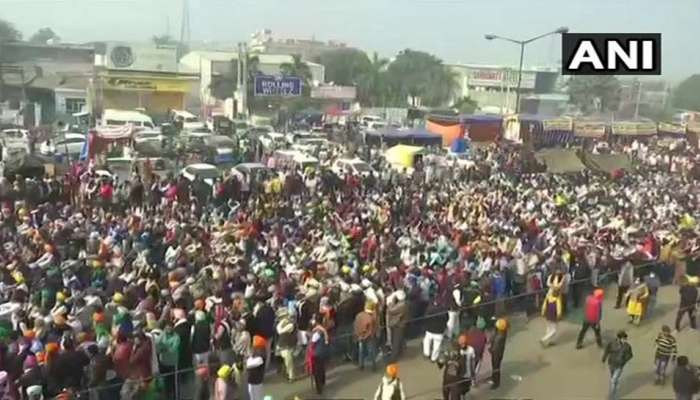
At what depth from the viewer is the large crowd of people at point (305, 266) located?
4.11m

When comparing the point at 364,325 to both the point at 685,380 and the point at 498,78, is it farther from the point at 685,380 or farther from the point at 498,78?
the point at 498,78

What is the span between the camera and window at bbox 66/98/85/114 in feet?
32.9

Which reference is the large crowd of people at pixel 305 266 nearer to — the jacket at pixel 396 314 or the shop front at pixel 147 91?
the jacket at pixel 396 314

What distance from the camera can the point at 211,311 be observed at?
4.50 metres

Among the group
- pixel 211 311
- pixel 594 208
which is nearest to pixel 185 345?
pixel 211 311

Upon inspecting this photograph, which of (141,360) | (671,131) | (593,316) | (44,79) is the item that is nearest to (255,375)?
(141,360)

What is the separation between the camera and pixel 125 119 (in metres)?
8.97

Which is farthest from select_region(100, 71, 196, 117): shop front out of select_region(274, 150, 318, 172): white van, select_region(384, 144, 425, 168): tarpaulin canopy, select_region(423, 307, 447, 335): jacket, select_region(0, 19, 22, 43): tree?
select_region(423, 307, 447, 335): jacket

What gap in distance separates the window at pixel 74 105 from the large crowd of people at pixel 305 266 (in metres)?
2.85

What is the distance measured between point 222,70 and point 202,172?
174 cm

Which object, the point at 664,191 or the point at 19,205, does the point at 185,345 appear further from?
the point at 664,191

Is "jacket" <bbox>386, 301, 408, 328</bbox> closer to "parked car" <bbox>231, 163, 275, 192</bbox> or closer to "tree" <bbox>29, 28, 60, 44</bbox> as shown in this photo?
"parked car" <bbox>231, 163, 275, 192</bbox>

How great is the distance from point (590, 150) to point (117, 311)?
20.5 ft

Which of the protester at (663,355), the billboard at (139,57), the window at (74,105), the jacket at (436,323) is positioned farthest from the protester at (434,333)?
the window at (74,105)
